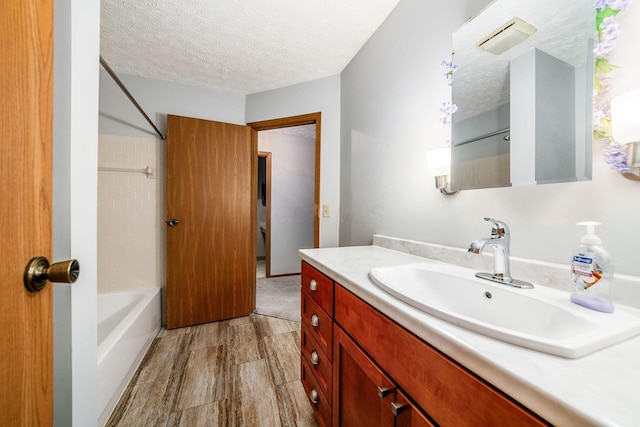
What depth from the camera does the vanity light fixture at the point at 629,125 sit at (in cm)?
55

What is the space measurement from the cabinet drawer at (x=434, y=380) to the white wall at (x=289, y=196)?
3186mm

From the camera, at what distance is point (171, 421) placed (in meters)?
1.23

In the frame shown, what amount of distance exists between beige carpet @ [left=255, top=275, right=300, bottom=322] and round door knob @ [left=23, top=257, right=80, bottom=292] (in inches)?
84.4

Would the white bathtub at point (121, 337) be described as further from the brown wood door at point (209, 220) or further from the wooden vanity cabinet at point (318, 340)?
the wooden vanity cabinet at point (318, 340)

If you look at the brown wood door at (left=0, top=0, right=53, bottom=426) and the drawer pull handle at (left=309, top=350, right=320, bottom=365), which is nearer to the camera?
the brown wood door at (left=0, top=0, right=53, bottom=426)

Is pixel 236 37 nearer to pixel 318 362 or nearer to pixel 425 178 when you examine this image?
pixel 425 178

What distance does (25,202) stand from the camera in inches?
15.5

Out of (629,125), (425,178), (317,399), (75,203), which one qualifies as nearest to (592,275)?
(629,125)

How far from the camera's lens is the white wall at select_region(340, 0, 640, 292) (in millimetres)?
628

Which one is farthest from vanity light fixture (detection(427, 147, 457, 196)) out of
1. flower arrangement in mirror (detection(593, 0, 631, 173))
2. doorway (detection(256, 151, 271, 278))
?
doorway (detection(256, 151, 271, 278))

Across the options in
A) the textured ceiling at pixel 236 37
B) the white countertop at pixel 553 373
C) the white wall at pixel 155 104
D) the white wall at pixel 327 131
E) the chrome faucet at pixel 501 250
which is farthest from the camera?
the white wall at pixel 327 131

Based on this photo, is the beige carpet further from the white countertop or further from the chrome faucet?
the white countertop

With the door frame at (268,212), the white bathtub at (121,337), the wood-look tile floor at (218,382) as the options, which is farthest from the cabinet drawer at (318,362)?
the door frame at (268,212)

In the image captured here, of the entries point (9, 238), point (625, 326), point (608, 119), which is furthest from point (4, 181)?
point (608, 119)
